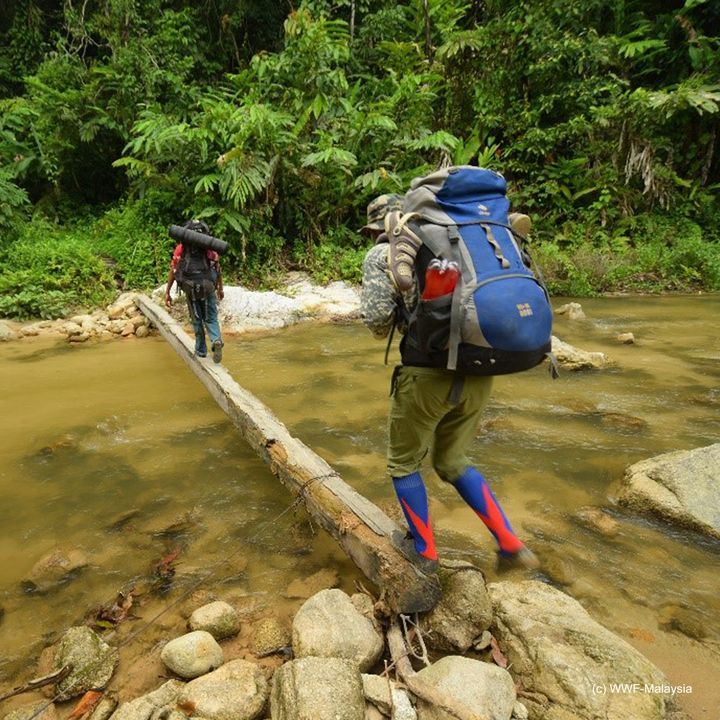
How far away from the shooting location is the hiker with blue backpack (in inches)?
74.0

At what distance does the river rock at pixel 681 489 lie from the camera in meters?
3.02

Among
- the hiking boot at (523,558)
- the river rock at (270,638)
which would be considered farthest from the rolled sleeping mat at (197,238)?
the hiking boot at (523,558)

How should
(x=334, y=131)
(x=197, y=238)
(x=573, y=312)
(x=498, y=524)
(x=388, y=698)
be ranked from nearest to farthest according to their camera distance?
(x=388, y=698)
(x=498, y=524)
(x=197, y=238)
(x=573, y=312)
(x=334, y=131)

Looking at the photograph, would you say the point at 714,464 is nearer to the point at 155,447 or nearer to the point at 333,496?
the point at 333,496

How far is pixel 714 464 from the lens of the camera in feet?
10.7

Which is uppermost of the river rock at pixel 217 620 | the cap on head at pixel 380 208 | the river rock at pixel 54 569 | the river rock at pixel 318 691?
the cap on head at pixel 380 208

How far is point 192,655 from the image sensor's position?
2111mm

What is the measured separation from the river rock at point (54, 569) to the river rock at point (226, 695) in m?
1.32

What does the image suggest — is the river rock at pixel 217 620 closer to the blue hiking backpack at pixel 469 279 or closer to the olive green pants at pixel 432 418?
the olive green pants at pixel 432 418

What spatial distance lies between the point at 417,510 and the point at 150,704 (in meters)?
1.30

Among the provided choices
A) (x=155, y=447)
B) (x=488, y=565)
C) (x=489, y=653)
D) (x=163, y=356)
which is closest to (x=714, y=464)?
(x=488, y=565)

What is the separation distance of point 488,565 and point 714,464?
1.74 meters

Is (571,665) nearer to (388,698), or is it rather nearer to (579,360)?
(388,698)

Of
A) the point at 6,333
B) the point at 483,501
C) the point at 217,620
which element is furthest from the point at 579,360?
the point at 6,333
